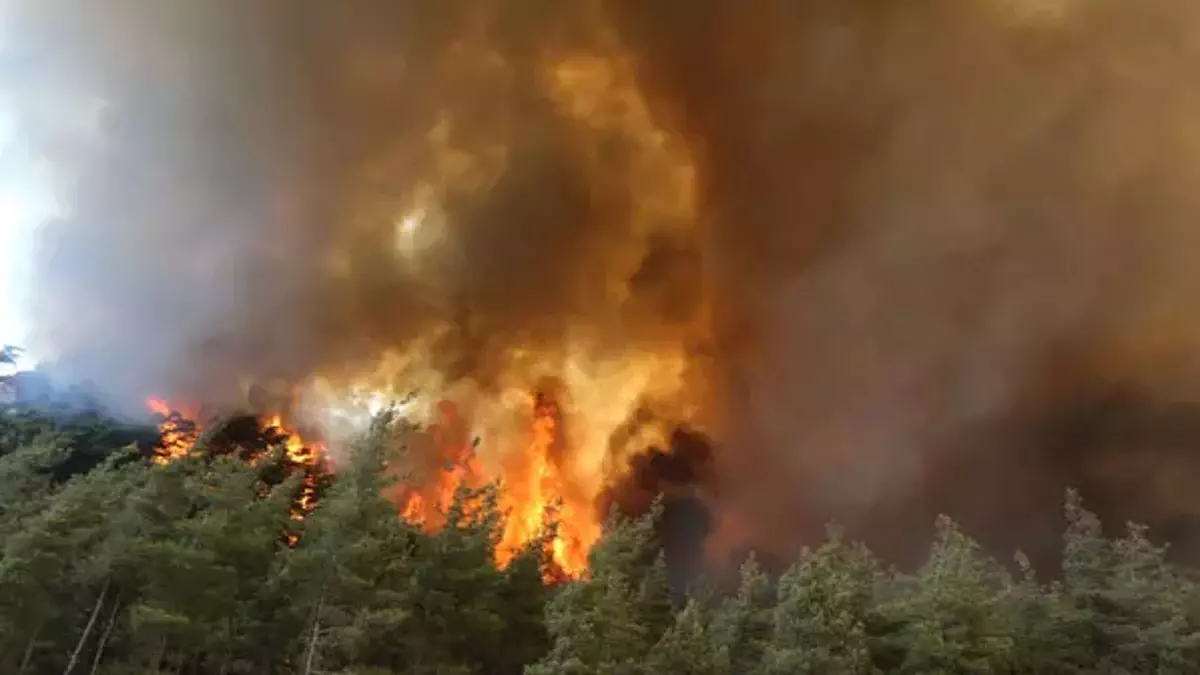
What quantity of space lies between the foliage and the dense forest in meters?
0.09

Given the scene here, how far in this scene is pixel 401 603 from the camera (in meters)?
30.1

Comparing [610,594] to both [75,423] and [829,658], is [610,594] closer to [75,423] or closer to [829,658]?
[829,658]

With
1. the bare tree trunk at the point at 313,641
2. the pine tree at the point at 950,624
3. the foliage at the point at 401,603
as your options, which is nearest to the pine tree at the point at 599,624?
the foliage at the point at 401,603

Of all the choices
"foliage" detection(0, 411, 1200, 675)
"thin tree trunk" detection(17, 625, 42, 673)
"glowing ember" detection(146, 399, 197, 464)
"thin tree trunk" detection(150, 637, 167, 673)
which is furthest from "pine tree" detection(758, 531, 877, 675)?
"glowing ember" detection(146, 399, 197, 464)

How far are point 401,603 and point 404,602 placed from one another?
6.3 inches

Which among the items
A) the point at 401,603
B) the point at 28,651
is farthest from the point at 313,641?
the point at 28,651

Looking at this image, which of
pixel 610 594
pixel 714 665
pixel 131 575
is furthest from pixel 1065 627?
pixel 131 575

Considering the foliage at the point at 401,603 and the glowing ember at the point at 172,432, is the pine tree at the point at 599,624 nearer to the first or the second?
the foliage at the point at 401,603

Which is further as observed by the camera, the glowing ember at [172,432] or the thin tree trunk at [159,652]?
the glowing ember at [172,432]

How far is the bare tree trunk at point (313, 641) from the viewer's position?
27.5 m

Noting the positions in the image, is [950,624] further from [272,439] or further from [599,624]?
[272,439]

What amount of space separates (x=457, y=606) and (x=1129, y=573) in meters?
31.3

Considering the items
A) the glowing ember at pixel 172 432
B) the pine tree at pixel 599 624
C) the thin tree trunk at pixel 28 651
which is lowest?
the thin tree trunk at pixel 28 651

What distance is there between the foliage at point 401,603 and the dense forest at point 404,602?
0.31 ft
